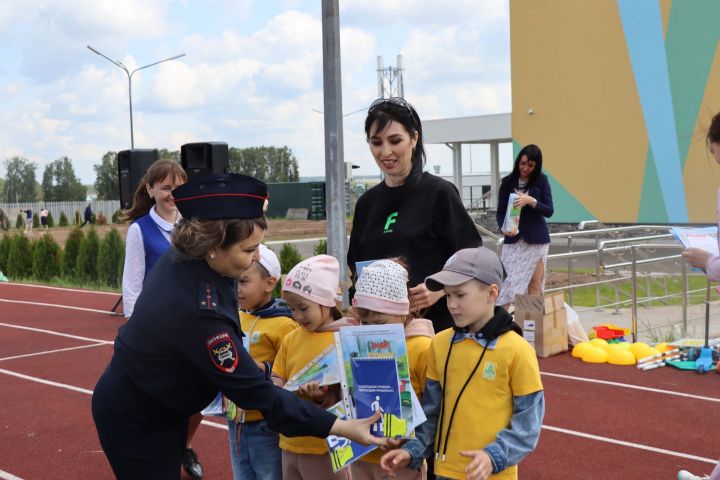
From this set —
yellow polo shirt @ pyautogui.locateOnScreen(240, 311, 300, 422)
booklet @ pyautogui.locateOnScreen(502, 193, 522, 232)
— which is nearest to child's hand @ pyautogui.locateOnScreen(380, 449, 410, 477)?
yellow polo shirt @ pyautogui.locateOnScreen(240, 311, 300, 422)

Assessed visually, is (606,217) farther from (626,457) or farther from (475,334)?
(475,334)

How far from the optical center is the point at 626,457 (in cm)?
591

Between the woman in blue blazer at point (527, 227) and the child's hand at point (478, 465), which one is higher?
the woman in blue blazer at point (527, 227)

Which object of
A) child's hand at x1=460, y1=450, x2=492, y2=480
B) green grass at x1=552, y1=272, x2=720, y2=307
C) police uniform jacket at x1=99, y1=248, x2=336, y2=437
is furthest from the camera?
green grass at x1=552, y1=272, x2=720, y2=307

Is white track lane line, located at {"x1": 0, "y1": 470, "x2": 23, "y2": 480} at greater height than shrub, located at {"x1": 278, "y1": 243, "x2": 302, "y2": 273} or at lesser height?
lesser

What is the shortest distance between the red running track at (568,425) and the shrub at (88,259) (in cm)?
995

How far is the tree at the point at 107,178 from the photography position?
6931 centimetres

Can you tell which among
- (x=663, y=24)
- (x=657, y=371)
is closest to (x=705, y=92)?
(x=663, y=24)

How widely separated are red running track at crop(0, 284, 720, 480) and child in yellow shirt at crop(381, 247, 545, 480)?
8.50 feet

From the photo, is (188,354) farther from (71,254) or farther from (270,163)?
(270,163)

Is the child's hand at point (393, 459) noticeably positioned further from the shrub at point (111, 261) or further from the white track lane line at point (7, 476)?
the shrub at point (111, 261)

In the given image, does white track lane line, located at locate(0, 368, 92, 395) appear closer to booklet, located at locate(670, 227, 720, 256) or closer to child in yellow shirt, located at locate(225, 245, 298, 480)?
child in yellow shirt, located at locate(225, 245, 298, 480)

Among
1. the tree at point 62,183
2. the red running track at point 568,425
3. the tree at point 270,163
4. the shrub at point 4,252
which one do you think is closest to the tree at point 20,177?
the tree at point 62,183

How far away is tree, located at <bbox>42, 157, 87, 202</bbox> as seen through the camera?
273ft
